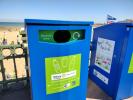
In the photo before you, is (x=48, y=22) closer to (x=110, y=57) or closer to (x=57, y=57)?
(x=57, y=57)

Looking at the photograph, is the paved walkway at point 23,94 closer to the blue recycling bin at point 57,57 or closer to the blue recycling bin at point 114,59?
the blue recycling bin at point 114,59

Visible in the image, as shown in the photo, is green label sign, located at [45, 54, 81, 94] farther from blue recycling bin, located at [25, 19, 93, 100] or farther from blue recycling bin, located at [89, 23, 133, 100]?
blue recycling bin, located at [89, 23, 133, 100]

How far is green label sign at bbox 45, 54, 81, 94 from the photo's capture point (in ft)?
3.77

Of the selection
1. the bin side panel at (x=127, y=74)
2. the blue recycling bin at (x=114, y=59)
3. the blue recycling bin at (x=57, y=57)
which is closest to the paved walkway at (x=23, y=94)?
the blue recycling bin at (x=114, y=59)

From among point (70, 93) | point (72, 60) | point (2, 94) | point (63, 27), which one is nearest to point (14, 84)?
point (2, 94)

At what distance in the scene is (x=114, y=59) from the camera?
1.67 meters

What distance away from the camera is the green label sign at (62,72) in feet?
3.77

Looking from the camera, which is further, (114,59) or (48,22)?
(114,59)

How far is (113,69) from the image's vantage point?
5.60 feet

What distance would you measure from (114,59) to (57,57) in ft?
2.81

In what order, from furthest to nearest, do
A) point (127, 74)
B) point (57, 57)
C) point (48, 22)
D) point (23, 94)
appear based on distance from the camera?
point (23, 94)
point (127, 74)
point (57, 57)
point (48, 22)

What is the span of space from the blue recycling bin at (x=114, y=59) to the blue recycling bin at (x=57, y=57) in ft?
1.62

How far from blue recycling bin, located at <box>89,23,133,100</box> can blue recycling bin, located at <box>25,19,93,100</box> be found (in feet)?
1.62

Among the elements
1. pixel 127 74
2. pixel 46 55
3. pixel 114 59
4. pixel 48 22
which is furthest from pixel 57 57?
pixel 127 74
